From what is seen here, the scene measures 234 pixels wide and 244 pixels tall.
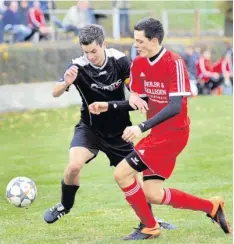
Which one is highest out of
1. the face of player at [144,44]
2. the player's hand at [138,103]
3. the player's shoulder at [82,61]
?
the face of player at [144,44]

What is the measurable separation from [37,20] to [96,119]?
1275 cm

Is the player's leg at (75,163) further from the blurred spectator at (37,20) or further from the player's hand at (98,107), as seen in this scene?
the blurred spectator at (37,20)

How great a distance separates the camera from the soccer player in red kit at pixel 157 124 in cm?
700

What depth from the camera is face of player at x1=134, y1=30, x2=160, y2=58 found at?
7.02m

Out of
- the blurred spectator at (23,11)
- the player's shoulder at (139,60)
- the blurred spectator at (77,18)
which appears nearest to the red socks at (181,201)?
the player's shoulder at (139,60)

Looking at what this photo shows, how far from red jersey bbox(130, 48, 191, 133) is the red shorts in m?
0.06

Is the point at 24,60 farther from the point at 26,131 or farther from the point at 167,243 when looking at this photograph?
the point at 167,243

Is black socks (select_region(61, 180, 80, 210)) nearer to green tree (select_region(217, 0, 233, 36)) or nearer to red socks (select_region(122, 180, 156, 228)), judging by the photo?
red socks (select_region(122, 180, 156, 228))

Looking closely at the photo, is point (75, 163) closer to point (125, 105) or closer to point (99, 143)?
point (99, 143)

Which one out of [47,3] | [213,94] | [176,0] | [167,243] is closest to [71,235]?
[167,243]

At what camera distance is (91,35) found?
24.1ft

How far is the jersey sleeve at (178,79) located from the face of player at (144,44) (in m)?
0.19

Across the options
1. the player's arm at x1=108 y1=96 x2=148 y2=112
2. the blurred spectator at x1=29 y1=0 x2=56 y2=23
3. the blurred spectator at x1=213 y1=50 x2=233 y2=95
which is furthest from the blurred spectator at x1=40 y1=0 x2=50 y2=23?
the player's arm at x1=108 y1=96 x2=148 y2=112

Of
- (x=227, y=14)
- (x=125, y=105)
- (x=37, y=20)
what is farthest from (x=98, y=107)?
(x=227, y=14)
